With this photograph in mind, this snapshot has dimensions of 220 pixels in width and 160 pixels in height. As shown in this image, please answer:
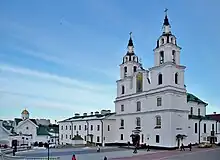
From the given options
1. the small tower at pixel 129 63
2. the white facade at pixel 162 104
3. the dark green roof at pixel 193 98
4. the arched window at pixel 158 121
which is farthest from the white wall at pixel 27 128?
the dark green roof at pixel 193 98

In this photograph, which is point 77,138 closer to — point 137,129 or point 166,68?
point 137,129

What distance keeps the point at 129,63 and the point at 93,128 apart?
15.9 m

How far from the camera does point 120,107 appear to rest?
212ft

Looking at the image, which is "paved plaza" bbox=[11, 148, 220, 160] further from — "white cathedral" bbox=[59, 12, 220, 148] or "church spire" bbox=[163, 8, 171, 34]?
"church spire" bbox=[163, 8, 171, 34]

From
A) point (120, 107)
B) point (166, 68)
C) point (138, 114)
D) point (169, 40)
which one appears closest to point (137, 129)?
point (138, 114)

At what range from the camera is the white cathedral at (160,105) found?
51.3 meters

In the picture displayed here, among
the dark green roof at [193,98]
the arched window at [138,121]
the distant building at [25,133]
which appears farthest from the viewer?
the distant building at [25,133]

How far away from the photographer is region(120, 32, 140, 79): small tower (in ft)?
213

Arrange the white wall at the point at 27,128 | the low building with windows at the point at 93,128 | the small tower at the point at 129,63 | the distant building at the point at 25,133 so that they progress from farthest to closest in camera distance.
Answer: the white wall at the point at 27,128, the distant building at the point at 25,133, the low building with windows at the point at 93,128, the small tower at the point at 129,63

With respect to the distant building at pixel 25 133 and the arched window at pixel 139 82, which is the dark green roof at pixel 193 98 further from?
the distant building at pixel 25 133

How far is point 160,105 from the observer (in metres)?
53.0

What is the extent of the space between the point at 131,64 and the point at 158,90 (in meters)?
12.7

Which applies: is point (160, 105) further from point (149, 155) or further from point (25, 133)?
point (25, 133)

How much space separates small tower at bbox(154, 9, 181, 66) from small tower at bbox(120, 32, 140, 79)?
408 inches
